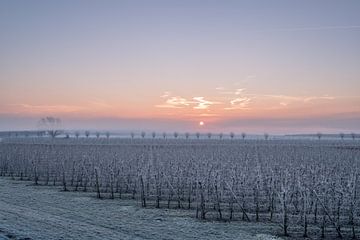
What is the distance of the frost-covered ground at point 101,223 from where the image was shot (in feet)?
45.8

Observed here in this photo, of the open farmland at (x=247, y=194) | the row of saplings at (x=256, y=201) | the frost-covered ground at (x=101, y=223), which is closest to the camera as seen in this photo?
the frost-covered ground at (x=101, y=223)

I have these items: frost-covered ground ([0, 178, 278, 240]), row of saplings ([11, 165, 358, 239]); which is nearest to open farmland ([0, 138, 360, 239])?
row of saplings ([11, 165, 358, 239])

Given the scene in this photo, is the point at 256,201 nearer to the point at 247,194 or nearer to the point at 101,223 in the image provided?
the point at 247,194

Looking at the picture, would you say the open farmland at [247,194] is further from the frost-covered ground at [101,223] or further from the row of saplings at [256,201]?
the frost-covered ground at [101,223]

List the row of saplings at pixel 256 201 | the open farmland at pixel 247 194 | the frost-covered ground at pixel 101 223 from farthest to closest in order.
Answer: the open farmland at pixel 247 194, the row of saplings at pixel 256 201, the frost-covered ground at pixel 101 223

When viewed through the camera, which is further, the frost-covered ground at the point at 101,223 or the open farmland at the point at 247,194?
the open farmland at the point at 247,194

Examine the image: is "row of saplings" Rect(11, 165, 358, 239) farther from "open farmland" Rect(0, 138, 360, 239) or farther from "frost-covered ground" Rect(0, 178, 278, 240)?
"frost-covered ground" Rect(0, 178, 278, 240)

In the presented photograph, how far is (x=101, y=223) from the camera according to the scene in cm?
1589

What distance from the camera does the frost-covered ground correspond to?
13945 mm

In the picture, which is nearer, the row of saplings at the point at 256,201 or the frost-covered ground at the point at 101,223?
the frost-covered ground at the point at 101,223

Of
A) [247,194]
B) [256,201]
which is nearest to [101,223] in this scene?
[256,201]

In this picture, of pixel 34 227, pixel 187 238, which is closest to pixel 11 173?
pixel 34 227

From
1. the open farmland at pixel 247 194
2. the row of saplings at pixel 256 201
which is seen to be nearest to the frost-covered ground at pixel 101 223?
the open farmland at pixel 247 194

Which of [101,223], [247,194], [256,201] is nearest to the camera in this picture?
[101,223]
